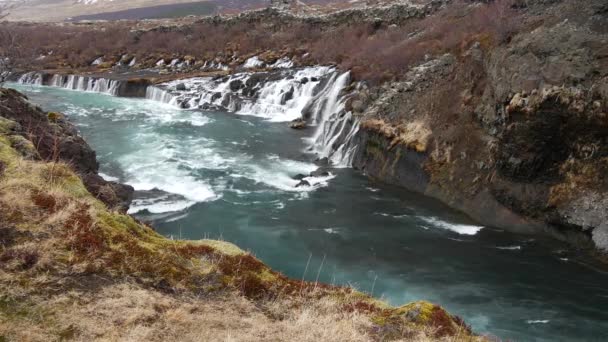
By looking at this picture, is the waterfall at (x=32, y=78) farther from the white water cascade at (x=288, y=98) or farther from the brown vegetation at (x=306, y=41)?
the white water cascade at (x=288, y=98)

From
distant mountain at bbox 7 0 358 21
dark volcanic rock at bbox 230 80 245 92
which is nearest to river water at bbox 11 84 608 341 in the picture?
dark volcanic rock at bbox 230 80 245 92

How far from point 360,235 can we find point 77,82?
48153 millimetres

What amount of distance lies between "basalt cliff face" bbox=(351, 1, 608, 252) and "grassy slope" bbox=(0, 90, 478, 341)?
12619 millimetres

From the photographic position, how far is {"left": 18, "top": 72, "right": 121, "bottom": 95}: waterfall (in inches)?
2041

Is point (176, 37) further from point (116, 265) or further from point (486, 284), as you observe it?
point (116, 265)

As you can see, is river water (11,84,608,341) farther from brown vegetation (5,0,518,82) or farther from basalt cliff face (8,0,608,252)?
brown vegetation (5,0,518,82)

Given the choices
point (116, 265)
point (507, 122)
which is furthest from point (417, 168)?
point (116, 265)

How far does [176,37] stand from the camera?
70.1 m

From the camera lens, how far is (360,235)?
1773cm

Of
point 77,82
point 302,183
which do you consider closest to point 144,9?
point 77,82

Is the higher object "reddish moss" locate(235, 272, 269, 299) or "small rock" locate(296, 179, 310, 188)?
"reddish moss" locate(235, 272, 269, 299)

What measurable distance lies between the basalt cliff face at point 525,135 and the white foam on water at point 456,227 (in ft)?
2.87

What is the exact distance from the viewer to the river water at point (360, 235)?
13.1 metres

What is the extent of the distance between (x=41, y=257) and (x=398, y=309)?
15.4ft
